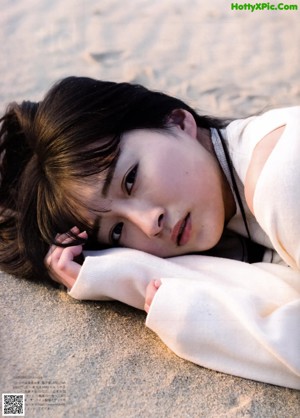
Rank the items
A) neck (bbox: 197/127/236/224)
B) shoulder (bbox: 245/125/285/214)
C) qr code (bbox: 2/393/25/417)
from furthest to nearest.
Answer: neck (bbox: 197/127/236/224)
shoulder (bbox: 245/125/285/214)
qr code (bbox: 2/393/25/417)

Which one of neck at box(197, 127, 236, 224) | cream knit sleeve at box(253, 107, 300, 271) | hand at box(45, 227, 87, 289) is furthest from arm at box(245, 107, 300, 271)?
hand at box(45, 227, 87, 289)

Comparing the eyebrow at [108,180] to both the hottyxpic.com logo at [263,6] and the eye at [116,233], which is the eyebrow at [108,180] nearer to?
A: the eye at [116,233]

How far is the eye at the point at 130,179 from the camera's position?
812mm

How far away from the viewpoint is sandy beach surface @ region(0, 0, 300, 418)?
2.21 feet

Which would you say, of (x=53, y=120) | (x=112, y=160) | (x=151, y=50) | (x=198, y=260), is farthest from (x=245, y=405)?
(x=151, y=50)

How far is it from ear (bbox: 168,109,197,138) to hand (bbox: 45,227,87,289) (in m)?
0.22

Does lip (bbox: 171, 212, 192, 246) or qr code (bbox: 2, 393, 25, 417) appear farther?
lip (bbox: 171, 212, 192, 246)

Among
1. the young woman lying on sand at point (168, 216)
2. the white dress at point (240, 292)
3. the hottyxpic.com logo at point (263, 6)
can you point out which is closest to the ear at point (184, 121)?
the young woman lying on sand at point (168, 216)

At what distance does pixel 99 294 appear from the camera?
0.81 meters

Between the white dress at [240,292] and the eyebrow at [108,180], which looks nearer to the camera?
the white dress at [240,292]

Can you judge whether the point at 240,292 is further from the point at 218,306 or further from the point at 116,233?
the point at 116,233

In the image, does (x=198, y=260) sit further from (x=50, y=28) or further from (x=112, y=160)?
(x=50, y=28)

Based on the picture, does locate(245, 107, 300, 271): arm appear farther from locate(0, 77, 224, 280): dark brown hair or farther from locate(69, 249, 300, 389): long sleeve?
locate(0, 77, 224, 280): dark brown hair

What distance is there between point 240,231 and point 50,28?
1.61 feet
